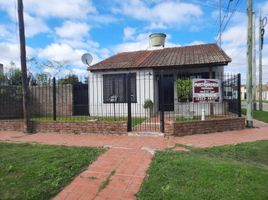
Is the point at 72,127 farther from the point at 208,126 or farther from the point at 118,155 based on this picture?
the point at 208,126

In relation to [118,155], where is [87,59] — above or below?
above

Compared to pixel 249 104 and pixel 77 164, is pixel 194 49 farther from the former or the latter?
pixel 77 164

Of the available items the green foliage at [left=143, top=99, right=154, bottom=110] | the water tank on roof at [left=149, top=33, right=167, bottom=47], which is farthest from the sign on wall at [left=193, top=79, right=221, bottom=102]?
the water tank on roof at [left=149, top=33, right=167, bottom=47]

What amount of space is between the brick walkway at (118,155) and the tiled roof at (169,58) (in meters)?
4.39

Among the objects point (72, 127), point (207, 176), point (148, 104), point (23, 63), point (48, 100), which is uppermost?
point (23, 63)

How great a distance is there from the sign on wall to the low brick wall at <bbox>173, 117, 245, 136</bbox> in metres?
0.93

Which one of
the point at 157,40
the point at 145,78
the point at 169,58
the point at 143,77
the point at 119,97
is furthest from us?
the point at 157,40

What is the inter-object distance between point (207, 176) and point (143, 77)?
9.55 meters

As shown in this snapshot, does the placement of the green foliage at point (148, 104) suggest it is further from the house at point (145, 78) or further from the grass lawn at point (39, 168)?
the grass lawn at point (39, 168)

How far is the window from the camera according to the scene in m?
14.2

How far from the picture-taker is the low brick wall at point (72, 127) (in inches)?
370

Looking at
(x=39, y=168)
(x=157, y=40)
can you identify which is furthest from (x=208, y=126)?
(x=157, y=40)

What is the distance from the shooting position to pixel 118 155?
6.50 m

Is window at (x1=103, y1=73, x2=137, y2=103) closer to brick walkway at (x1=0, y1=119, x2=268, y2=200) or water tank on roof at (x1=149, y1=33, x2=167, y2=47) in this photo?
water tank on roof at (x1=149, y1=33, x2=167, y2=47)
